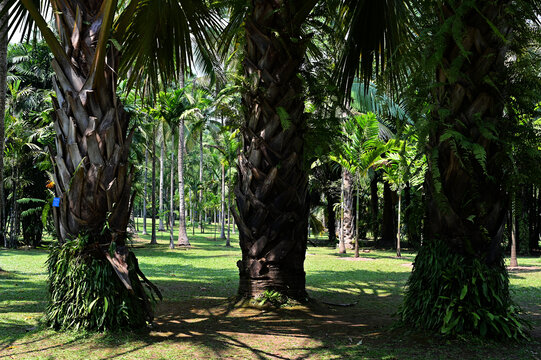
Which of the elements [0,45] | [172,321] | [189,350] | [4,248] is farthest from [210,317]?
[4,248]

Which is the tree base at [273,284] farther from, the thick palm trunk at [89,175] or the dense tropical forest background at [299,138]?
the thick palm trunk at [89,175]

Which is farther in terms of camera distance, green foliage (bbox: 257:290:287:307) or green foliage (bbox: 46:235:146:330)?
green foliage (bbox: 257:290:287:307)

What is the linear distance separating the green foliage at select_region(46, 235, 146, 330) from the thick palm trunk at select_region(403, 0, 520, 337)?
9.51ft

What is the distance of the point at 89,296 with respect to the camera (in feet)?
15.8

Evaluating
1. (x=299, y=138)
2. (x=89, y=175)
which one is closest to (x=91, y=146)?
(x=89, y=175)

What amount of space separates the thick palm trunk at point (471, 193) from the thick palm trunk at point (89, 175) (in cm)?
290

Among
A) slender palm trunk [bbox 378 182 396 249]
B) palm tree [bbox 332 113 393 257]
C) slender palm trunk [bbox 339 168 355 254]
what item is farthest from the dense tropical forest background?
slender palm trunk [bbox 378 182 396 249]

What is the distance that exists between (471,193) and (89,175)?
12.0ft

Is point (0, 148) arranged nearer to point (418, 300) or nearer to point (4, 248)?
point (418, 300)

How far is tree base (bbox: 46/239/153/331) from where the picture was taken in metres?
4.81

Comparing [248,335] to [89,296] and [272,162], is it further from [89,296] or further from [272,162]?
[272,162]

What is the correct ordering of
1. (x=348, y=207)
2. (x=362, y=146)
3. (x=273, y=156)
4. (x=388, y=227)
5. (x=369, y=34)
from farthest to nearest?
(x=388, y=227) → (x=348, y=207) → (x=362, y=146) → (x=369, y=34) → (x=273, y=156)

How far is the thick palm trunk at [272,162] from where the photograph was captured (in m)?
6.27

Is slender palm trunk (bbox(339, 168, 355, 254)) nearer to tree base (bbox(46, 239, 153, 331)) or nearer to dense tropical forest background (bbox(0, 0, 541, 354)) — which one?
dense tropical forest background (bbox(0, 0, 541, 354))
